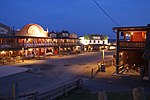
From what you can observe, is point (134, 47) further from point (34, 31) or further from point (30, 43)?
point (34, 31)

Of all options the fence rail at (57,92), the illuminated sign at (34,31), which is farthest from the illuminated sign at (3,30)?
the fence rail at (57,92)

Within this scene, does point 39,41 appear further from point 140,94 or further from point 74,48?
point 140,94

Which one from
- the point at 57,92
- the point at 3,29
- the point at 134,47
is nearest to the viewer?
the point at 57,92

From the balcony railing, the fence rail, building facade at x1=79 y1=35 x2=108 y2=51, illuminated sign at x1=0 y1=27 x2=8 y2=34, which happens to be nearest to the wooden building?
the balcony railing

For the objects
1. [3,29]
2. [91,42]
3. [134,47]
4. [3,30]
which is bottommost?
[134,47]

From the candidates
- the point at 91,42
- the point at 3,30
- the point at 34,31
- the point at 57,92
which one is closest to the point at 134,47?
the point at 57,92

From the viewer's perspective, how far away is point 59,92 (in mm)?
14648

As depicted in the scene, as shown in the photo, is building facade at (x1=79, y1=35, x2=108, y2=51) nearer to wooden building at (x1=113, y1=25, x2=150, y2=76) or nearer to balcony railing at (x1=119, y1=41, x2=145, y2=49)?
wooden building at (x1=113, y1=25, x2=150, y2=76)

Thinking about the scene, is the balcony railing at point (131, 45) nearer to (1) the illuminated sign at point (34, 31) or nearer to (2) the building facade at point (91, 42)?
(1) the illuminated sign at point (34, 31)

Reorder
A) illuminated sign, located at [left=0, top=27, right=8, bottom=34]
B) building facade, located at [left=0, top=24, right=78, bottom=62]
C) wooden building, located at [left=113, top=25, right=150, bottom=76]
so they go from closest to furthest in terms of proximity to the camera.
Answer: wooden building, located at [left=113, top=25, right=150, bottom=76], building facade, located at [left=0, top=24, right=78, bottom=62], illuminated sign, located at [left=0, top=27, right=8, bottom=34]

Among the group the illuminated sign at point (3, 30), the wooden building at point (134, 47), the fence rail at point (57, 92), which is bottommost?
the fence rail at point (57, 92)

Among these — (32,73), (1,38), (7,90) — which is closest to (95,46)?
(1,38)

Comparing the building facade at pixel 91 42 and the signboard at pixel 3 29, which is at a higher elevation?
the signboard at pixel 3 29

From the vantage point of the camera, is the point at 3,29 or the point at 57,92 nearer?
the point at 57,92
